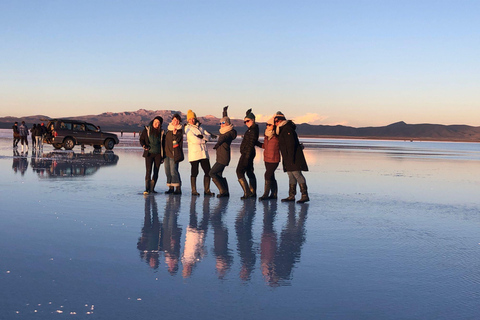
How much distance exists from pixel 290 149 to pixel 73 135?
82.6 ft

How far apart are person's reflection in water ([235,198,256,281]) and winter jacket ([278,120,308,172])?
3.87 feet

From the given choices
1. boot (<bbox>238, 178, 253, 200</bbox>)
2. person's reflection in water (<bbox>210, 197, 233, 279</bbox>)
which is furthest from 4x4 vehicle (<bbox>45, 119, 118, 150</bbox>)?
person's reflection in water (<bbox>210, 197, 233, 279</bbox>)

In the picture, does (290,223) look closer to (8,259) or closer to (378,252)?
(378,252)

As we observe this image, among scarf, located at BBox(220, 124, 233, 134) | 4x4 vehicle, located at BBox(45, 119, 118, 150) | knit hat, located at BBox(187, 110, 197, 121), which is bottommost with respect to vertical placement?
4x4 vehicle, located at BBox(45, 119, 118, 150)

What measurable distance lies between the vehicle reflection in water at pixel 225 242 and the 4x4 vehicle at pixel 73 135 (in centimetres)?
2426

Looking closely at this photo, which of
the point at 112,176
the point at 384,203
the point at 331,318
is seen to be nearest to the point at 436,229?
the point at 384,203

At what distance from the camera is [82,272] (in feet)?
17.8

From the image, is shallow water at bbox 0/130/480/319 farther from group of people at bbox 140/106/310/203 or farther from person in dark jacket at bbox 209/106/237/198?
group of people at bbox 140/106/310/203

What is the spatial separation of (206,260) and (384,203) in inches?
261

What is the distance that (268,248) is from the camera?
678cm

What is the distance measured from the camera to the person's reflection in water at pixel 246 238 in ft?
18.7

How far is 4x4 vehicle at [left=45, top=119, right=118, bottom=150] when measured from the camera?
3300 centimetres

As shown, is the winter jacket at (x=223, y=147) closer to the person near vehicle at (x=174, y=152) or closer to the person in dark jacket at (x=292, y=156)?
the person near vehicle at (x=174, y=152)

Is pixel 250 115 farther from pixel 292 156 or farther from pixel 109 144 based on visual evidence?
pixel 109 144
